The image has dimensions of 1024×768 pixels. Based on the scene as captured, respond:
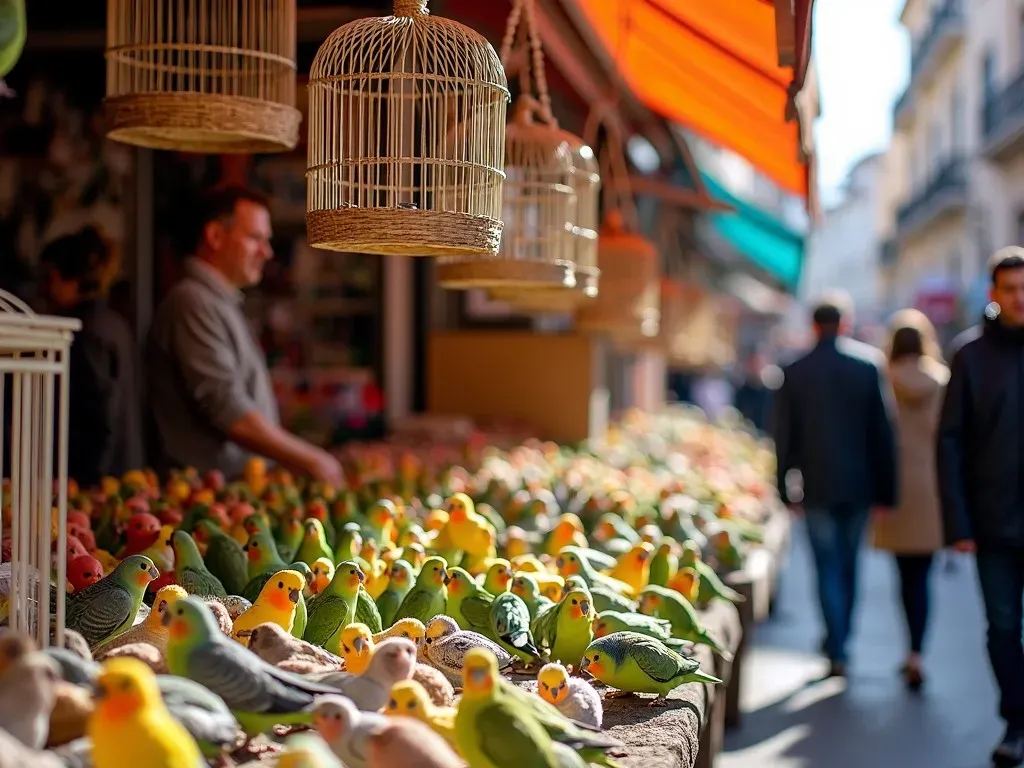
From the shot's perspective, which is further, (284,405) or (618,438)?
(618,438)

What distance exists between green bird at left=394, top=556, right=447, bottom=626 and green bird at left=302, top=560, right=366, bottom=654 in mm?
185

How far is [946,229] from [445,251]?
24.0m

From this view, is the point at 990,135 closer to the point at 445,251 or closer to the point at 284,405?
the point at 284,405

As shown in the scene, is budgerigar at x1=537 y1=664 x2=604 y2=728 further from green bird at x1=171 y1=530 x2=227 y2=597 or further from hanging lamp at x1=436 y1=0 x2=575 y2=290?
hanging lamp at x1=436 y1=0 x2=575 y2=290

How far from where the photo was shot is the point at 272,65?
3.58 metres

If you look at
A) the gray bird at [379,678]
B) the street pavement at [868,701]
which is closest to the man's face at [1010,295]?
the street pavement at [868,701]

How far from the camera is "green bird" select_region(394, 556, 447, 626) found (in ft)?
9.01

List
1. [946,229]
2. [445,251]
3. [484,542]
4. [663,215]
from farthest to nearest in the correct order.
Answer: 1. [946,229]
2. [663,215]
3. [484,542]
4. [445,251]

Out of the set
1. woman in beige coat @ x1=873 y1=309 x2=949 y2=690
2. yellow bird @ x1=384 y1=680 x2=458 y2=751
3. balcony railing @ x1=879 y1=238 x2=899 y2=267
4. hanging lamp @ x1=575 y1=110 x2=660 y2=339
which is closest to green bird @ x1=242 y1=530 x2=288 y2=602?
yellow bird @ x1=384 y1=680 x2=458 y2=751

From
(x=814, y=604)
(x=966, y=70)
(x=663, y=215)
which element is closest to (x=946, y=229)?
(x=966, y=70)

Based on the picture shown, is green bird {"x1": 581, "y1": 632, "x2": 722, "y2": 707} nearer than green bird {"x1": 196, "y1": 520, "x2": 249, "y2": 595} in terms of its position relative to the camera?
Yes

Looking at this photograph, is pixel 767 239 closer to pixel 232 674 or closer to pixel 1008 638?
pixel 1008 638

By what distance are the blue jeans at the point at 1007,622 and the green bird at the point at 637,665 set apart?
2.12 m

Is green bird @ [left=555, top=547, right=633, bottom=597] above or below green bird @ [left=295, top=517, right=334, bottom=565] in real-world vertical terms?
below
